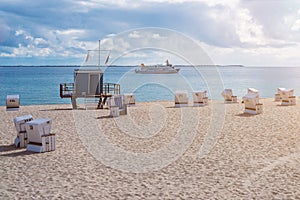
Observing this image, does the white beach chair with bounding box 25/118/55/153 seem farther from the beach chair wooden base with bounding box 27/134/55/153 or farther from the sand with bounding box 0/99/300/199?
the sand with bounding box 0/99/300/199

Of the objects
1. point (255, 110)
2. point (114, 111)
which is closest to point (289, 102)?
point (255, 110)

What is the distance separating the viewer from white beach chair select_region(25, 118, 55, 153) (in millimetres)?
8633

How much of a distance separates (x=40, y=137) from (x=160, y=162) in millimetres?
2900

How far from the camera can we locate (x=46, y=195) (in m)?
5.66

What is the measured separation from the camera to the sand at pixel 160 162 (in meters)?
5.89

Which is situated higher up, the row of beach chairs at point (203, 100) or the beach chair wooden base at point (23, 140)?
the row of beach chairs at point (203, 100)

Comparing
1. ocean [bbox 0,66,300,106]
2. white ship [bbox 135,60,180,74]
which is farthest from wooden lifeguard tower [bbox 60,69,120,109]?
white ship [bbox 135,60,180,74]

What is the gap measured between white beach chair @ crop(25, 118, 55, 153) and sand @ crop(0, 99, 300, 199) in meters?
0.24

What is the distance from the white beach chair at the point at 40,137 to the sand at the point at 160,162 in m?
0.24

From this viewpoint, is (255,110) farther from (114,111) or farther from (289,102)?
(114,111)

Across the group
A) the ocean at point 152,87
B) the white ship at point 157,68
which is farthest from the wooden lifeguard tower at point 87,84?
the white ship at point 157,68

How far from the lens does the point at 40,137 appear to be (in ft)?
28.4

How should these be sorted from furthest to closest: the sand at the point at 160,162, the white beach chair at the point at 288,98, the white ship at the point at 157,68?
the white ship at the point at 157,68, the white beach chair at the point at 288,98, the sand at the point at 160,162

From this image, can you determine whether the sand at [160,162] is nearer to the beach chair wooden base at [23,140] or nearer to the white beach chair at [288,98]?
the beach chair wooden base at [23,140]
